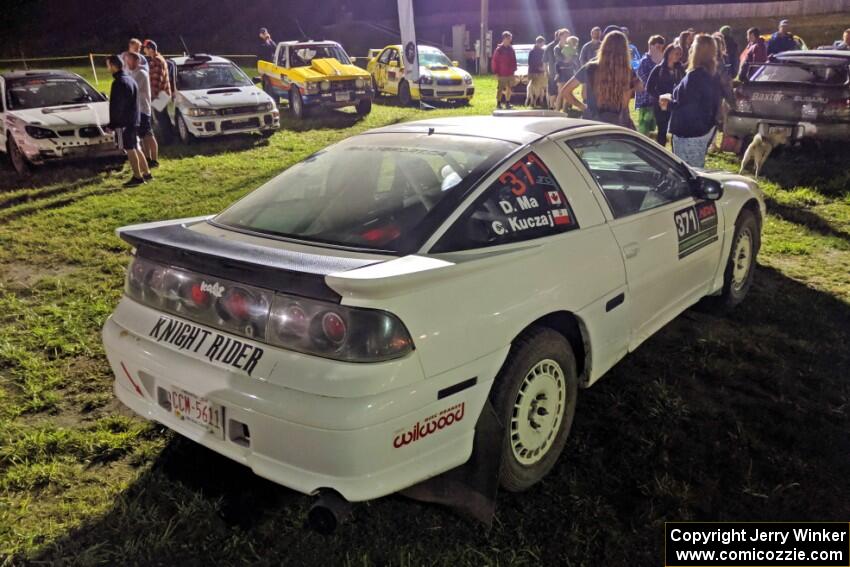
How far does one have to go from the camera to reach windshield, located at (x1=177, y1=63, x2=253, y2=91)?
11727mm

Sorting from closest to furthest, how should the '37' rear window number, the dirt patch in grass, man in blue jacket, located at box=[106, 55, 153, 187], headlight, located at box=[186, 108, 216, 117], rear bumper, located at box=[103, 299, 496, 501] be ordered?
rear bumper, located at box=[103, 299, 496, 501] → the '37' rear window number → the dirt patch in grass → man in blue jacket, located at box=[106, 55, 153, 187] → headlight, located at box=[186, 108, 216, 117]

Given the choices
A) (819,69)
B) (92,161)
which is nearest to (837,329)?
(819,69)

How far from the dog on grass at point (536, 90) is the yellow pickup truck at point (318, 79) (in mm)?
3721

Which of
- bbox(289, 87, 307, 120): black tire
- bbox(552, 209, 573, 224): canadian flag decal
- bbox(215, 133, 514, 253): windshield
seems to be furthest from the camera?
bbox(289, 87, 307, 120): black tire

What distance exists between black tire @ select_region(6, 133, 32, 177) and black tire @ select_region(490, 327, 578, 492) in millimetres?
9053

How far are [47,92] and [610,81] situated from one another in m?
8.21

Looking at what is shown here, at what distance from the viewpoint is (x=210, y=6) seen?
46094mm

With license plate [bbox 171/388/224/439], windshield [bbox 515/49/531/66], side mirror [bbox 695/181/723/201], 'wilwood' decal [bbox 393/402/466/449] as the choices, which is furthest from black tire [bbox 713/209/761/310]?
windshield [bbox 515/49/531/66]

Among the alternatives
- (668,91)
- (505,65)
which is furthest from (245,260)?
(505,65)

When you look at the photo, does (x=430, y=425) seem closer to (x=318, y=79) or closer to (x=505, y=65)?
(x=318, y=79)

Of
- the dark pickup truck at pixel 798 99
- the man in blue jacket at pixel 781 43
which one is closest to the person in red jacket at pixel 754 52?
the man in blue jacket at pixel 781 43

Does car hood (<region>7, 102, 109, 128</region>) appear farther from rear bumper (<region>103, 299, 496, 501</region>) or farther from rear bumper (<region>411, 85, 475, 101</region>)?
rear bumper (<region>103, 299, 496, 501</region>)

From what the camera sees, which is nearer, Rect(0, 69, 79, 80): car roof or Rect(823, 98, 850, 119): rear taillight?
Rect(823, 98, 850, 119): rear taillight

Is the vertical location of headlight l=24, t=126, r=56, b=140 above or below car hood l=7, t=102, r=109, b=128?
below
